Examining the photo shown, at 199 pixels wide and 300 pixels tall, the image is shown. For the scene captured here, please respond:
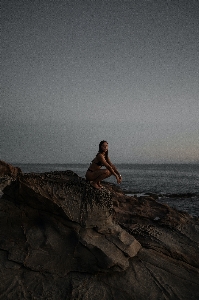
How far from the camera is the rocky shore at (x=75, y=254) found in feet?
14.9

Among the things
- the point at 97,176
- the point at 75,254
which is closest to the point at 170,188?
the point at 97,176

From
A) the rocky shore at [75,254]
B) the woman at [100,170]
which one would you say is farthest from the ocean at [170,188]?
the woman at [100,170]

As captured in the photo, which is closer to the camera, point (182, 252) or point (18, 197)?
point (18, 197)

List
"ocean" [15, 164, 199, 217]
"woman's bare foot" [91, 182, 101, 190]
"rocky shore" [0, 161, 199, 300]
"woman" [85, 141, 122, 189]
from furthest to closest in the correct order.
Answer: "ocean" [15, 164, 199, 217] → "woman" [85, 141, 122, 189] → "woman's bare foot" [91, 182, 101, 190] → "rocky shore" [0, 161, 199, 300]

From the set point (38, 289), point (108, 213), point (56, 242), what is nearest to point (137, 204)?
point (108, 213)

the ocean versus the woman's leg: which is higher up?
the woman's leg

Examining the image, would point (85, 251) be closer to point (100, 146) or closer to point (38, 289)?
point (38, 289)

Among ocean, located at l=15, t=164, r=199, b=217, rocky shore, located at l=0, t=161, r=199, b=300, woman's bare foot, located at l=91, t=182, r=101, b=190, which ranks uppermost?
woman's bare foot, located at l=91, t=182, r=101, b=190

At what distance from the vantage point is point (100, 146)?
6.45 meters

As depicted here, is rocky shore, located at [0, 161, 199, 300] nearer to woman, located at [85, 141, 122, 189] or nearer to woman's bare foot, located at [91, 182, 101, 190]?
woman's bare foot, located at [91, 182, 101, 190]

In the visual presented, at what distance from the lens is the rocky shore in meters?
4.55

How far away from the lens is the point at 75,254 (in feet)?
16.7

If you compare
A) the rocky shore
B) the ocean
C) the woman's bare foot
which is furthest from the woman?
the ocean

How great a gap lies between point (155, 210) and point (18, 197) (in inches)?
329
